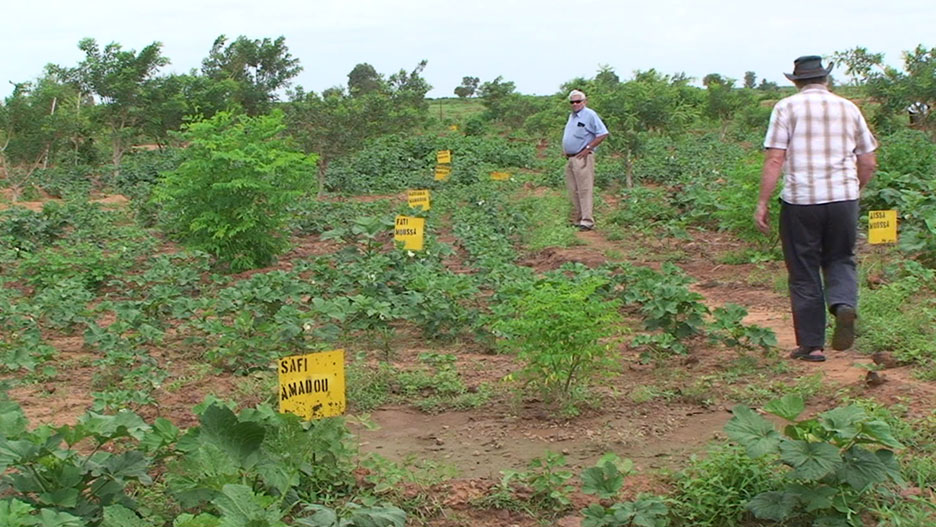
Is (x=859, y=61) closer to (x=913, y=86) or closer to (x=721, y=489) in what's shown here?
(x=913, y=86)

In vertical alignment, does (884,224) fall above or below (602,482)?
above

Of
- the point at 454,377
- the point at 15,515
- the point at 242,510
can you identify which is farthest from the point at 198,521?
the point at 454,377

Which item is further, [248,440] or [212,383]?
[212,383]

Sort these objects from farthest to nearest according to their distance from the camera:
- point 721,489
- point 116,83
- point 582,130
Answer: point 116,83 < point 582,130 < point 721,489

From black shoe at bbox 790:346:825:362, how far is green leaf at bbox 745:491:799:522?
2.00 metres

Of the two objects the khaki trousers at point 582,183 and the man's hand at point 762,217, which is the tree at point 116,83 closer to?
the khaki trousers at point 582,183

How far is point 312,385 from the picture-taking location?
372 cm

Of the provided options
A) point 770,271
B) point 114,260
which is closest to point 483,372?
point 770,271

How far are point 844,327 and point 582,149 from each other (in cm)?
639

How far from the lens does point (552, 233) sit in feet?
33.3

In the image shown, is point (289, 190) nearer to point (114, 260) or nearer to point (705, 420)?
point (114, 260)

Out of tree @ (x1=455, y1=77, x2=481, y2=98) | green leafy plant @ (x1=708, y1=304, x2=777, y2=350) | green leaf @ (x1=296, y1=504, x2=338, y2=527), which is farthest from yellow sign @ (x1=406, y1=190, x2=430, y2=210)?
tree @ (x1=455, y1=77, x2=481, y2=98)

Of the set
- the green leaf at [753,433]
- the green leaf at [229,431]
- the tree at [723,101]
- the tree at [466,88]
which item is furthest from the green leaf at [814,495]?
the tree at [466,88]

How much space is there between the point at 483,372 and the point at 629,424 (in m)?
1.22
